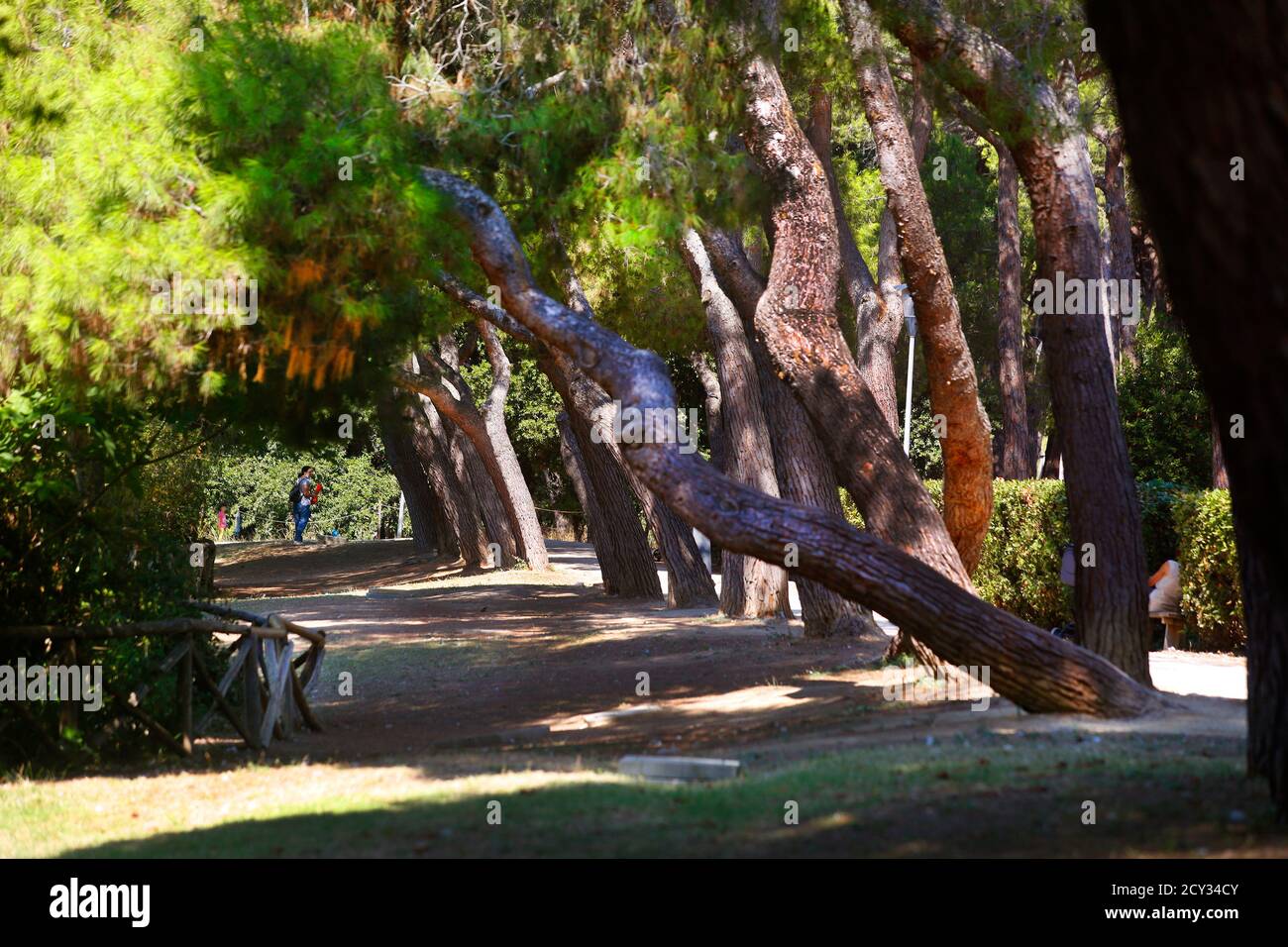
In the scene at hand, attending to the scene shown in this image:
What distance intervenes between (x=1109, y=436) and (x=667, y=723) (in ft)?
12.4

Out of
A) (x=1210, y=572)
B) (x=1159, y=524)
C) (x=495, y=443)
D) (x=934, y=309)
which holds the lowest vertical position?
(x=1210, y=572)

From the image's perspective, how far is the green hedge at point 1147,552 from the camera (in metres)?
13.8

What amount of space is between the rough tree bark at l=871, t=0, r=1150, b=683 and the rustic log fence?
5.85m

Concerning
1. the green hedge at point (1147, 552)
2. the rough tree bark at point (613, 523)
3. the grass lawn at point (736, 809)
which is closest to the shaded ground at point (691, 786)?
the grass lawn at point (736, 809)

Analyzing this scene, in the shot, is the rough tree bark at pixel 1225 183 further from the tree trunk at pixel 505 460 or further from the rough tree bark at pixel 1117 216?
the rough tree bark at pixel 1117 216

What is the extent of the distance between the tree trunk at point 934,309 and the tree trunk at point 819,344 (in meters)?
0.72

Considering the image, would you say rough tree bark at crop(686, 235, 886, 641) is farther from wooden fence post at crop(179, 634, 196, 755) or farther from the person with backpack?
the person with backpack

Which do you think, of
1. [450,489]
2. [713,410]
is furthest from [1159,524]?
[450,489]

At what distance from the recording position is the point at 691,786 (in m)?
7.01

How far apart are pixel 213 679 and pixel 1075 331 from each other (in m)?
6.58

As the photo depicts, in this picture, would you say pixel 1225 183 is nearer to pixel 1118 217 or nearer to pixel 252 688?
pixel 252 688
